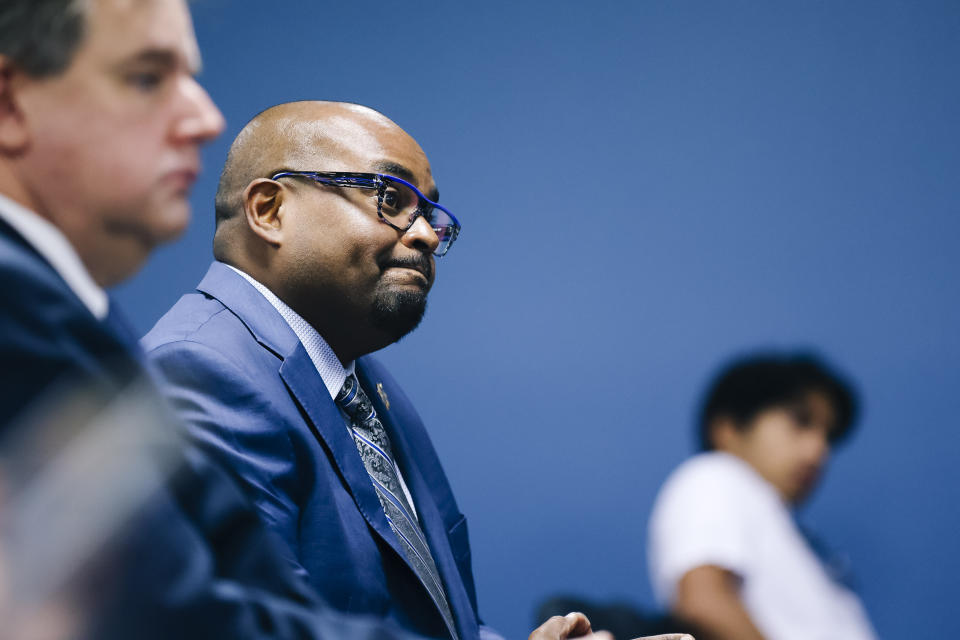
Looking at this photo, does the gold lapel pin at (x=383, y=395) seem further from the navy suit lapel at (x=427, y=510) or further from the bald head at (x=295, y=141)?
the bald head at (x=295, y=141)

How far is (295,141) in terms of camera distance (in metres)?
1.22

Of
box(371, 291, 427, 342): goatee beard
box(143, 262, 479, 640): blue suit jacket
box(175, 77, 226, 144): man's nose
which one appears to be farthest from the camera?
box(371, 291, 427, 342): goatee beard

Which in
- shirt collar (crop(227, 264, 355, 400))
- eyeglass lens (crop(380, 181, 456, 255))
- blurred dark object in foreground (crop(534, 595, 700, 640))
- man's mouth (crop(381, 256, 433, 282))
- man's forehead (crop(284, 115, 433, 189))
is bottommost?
blurred dark object in foreground (crop(534, 595, 700, 640))

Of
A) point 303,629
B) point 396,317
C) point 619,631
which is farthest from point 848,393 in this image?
point 303,629

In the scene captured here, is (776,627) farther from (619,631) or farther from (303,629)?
(303,629)

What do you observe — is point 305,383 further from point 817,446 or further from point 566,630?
point 817,446

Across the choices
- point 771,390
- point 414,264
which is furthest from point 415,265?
point 771,390

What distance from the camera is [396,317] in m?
1.16

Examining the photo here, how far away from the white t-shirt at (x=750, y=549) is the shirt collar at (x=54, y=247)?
137cm

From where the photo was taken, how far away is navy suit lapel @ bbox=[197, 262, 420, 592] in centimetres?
100

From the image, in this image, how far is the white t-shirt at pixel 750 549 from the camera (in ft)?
5.36

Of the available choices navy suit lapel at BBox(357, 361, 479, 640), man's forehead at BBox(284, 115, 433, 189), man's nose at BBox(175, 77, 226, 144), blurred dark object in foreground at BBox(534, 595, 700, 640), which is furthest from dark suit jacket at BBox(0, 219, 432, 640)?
blurred dark object in foreground at BBox(534, 595, 700, 640)

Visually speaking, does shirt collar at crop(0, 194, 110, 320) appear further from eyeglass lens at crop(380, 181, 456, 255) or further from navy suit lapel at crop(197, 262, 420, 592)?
eyeglass lens at crop(380, 181, 456, 255)

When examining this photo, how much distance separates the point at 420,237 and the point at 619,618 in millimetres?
783
